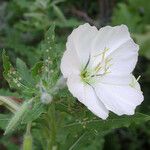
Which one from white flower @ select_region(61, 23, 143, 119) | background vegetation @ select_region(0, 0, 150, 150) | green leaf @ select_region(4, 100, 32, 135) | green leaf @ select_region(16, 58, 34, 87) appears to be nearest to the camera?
green leaf @ select_region(4, 100, 32, 135)

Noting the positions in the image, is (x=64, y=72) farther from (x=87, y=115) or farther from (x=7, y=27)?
(x=7, y=27)

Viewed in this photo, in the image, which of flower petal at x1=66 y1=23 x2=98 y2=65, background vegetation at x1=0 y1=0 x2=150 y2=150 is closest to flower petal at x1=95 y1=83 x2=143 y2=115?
flower petal at x1=66 y1=23 x2=98 y2=65

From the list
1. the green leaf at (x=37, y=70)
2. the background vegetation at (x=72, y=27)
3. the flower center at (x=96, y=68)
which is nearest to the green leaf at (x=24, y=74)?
the green leaf at (x=37, y=70)

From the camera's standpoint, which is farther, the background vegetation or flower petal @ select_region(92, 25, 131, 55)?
the background vegetation

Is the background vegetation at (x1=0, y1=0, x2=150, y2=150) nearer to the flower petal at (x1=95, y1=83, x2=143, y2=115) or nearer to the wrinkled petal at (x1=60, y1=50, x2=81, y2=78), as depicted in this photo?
the flower petal at (x1=95, y1=83, x2=143, y2=115)

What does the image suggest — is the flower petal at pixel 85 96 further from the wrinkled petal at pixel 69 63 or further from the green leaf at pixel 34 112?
the green leaf at pixel 34 112

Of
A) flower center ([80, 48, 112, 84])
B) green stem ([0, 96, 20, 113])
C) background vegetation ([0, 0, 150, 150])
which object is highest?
flower center ([80, 48, 112, 84])
